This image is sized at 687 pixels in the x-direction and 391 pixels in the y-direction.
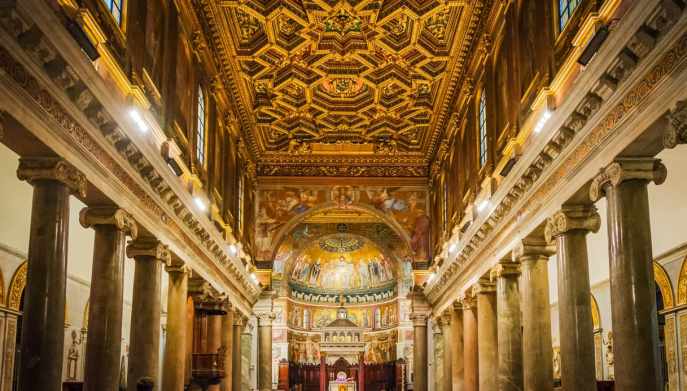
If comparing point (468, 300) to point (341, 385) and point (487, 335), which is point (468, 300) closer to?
point (487, 335)

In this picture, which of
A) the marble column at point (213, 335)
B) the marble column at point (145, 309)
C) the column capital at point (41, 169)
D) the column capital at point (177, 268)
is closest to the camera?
the column capital at point (41, 169)

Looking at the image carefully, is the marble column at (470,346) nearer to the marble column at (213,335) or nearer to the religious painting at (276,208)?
the marble column at (213,335)

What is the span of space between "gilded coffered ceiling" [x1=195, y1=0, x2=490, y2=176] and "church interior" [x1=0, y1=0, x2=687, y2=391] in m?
0.10

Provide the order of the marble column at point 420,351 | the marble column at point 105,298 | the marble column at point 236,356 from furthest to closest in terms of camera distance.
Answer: the marble column at point 420,351 < the marble column at point 236,356 < the marble column at point 105,298

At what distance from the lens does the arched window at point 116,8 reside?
13.0 m

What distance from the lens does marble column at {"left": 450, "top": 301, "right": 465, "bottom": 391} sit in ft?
85.3

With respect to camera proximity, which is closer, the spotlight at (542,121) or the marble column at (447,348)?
the spotlight at (542,121)

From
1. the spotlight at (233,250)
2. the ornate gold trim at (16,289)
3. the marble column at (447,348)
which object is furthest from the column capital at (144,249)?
the marble column at (447,348)

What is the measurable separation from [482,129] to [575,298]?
29.9ft

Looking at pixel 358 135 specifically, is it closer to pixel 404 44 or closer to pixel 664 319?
pixel 404 44

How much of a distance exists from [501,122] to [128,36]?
914 centimetres

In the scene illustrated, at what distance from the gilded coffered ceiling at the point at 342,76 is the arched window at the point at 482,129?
1754 millimetres

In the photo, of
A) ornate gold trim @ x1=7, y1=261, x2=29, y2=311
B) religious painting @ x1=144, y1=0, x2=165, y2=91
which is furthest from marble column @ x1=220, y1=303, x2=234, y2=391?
religious painting @ x1=144, y1=0, x2=165, y2=91

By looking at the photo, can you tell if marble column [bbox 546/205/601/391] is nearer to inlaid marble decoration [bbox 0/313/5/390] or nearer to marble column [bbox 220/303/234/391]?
inlaid marble decoration [bbox 0/313/5/390]
